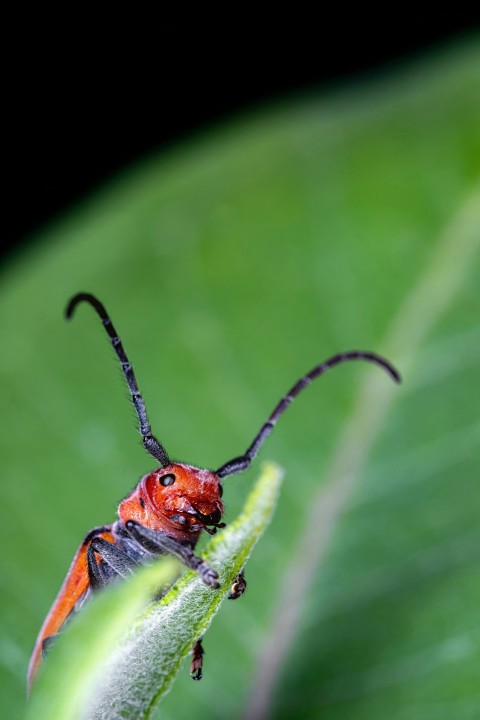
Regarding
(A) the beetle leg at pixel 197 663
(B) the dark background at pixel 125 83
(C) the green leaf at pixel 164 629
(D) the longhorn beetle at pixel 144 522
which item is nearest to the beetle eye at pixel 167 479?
(D) the longhorn beetle at pixel 144 522

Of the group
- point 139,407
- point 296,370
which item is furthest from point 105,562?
point 296,370

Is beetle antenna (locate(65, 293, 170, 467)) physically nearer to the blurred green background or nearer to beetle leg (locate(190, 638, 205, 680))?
the blurred green background

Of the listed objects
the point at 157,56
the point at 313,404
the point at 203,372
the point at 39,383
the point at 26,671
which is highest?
the point at 157,56

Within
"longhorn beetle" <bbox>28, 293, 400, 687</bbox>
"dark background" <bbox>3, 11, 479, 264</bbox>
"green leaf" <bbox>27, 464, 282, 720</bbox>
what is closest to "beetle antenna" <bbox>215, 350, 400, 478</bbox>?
"longhorn beetle" <bbox>28, 293, 400, 687</bbox>

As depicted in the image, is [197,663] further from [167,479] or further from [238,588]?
[167,479]

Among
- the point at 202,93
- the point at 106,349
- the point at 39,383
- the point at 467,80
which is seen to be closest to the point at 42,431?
the point at 39,383

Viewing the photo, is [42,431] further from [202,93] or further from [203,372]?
[202,93]

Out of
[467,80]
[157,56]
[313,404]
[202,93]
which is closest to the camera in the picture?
[313,404]
